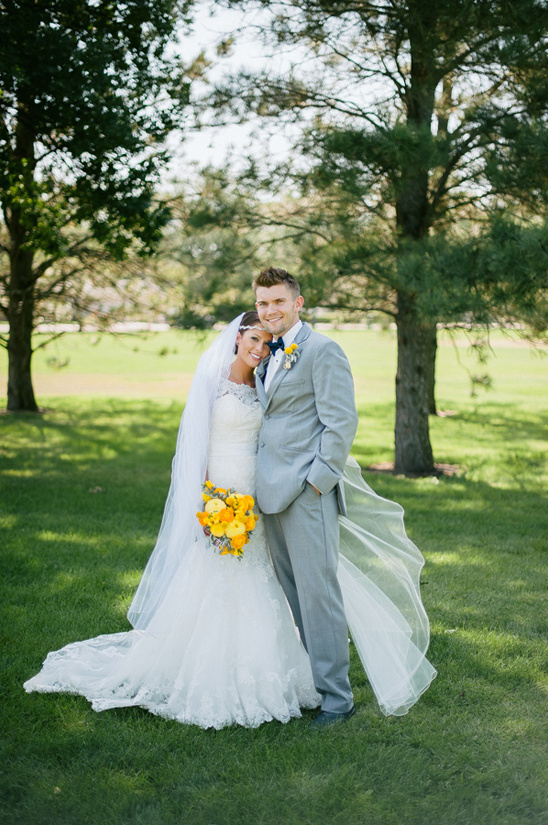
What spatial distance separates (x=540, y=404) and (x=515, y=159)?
11.5 m

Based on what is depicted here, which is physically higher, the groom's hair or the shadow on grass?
the groom's hair

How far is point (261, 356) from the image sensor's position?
12.0 ft

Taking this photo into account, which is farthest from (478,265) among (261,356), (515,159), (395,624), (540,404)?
(540,404)

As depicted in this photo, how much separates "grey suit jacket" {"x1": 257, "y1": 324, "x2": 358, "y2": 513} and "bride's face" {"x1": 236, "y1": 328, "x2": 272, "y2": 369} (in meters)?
0.21

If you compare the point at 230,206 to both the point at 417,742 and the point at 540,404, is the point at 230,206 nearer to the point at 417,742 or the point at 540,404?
the point at 417,742

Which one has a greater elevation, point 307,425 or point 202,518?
point 307,425

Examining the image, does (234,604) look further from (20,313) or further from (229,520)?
(20,313)

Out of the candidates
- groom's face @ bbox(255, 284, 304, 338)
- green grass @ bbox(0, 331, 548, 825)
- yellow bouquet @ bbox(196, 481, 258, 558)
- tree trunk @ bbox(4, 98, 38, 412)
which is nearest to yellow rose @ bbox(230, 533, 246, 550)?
yellow bouquet @ bbox(196, 481, 258, 558)

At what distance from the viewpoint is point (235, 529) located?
3.40 meters

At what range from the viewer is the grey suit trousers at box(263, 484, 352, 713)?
3398 millimetres

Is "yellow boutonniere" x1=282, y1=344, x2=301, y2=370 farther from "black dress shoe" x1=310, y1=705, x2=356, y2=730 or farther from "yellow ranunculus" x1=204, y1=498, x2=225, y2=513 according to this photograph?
"black dress shoe" x1=310, y1=705, x2=356, y2=730

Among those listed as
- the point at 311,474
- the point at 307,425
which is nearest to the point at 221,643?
the point at 311,474

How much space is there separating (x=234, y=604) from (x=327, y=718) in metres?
0.69

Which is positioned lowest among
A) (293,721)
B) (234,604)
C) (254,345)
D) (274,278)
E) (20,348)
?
(293,721)
